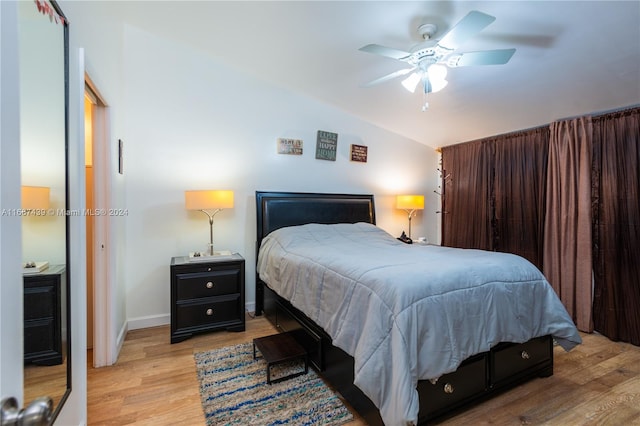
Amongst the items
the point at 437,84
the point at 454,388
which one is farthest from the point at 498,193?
the point at 454,388

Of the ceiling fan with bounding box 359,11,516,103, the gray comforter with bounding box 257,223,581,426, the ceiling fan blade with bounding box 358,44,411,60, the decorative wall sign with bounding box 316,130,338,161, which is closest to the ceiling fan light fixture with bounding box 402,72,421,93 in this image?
the ceiling fan with bounding box 359,11,516,103

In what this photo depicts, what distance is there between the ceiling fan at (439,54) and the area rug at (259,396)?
2.32 m

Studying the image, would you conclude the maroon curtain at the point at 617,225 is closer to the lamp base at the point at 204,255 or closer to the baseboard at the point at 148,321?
the lamp base at the point at 204,255

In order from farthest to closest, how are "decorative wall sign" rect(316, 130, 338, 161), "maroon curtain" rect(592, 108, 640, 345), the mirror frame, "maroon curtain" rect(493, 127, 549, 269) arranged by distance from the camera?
"decorative wall sign" rect(316, 130, 338, 161) → "maroon curtain" rect(493, 127, 549, 269) → "maroon curtain" rect(592, 108, 640, 345) → the mirror frame

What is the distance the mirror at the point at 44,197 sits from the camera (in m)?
0.90

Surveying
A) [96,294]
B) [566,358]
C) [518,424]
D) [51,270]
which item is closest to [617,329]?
[566,358]

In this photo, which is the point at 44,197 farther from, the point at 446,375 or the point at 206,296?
the point at 446,375

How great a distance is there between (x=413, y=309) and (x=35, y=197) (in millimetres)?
1593

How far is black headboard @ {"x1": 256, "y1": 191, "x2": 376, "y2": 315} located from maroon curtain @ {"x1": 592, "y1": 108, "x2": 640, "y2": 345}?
232 cm

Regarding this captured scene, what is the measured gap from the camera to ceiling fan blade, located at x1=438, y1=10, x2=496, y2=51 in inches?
62.7

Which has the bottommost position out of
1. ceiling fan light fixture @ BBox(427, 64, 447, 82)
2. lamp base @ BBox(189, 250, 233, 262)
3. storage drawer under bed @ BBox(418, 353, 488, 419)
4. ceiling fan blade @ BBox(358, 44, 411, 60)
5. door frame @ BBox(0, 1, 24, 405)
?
storage drawer under bed @ BBox(418, 353, 488, 419)

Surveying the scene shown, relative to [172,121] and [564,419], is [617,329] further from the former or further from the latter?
[172,121]

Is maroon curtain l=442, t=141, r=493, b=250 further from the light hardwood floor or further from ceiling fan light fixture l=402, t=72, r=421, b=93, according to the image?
ceiling fan light fixture l=402, t=72, r=421, b=93

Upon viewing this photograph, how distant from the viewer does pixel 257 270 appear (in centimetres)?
336
